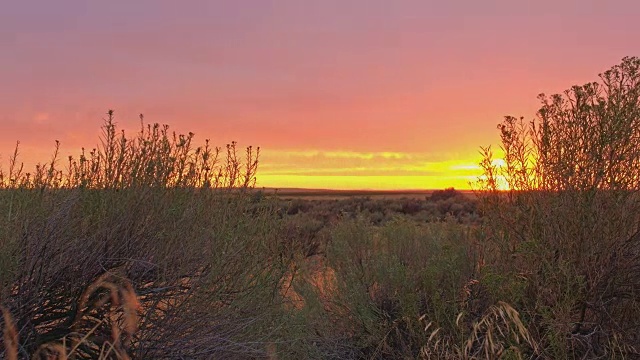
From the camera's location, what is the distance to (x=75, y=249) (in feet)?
15.9

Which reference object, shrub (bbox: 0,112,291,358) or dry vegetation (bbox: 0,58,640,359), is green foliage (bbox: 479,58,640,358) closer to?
dry vegetation (bbox: 0,58,640,359)

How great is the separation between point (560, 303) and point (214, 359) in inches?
127

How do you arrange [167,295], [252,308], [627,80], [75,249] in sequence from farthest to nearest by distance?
[627,80], [252,308], [167,295], [75,249]

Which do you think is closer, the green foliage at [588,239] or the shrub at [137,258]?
the shrub at [137,258]

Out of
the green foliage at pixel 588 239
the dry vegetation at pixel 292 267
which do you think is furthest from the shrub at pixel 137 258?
the green foliage at pixel 588 239

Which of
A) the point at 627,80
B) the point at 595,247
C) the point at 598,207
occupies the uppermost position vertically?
the point at 627,80

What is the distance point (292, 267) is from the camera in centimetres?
802

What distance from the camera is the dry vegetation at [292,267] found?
4.87 metres

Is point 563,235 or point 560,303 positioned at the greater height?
point 563,235

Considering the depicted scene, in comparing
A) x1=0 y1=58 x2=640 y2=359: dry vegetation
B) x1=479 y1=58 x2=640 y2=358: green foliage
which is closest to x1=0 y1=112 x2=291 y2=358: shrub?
x1=0 y1=58 x2=640 y2=359: dry vegetation

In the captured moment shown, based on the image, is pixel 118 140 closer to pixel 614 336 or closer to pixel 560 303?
pixel 560 303

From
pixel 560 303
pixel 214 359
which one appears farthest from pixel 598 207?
pixel 214 359

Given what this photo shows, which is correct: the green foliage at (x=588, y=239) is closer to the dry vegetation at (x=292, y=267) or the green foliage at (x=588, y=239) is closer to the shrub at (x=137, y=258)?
the dry vegetation at (x=292, y=267)

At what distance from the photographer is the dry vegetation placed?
4867 mm
